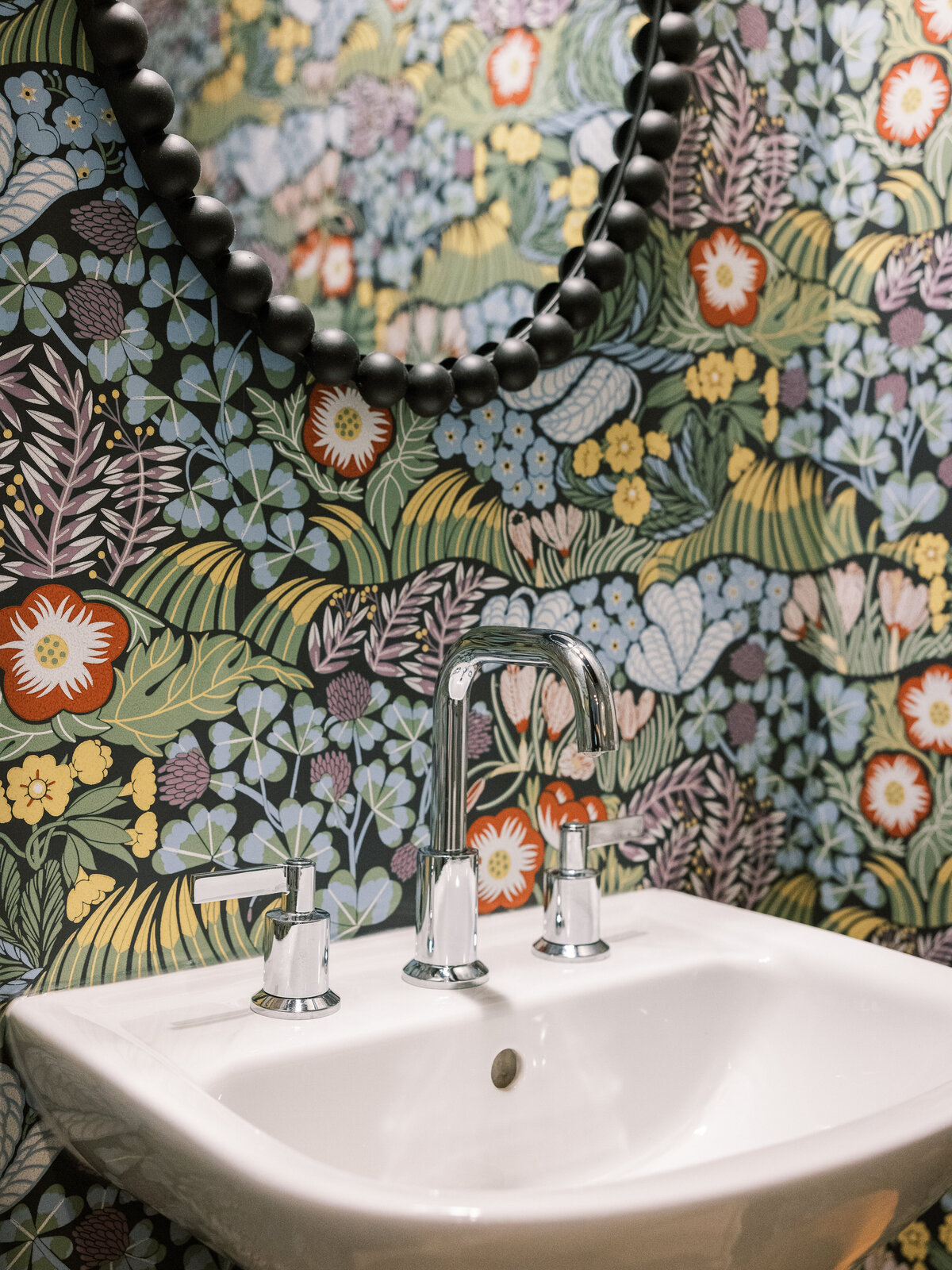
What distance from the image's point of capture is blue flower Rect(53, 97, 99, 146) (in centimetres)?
69

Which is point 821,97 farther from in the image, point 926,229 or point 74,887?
point 74,887

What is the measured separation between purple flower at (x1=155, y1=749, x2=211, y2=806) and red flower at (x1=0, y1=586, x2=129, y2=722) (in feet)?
0.21

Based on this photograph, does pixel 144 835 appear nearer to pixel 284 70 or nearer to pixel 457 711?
pixel 457 711

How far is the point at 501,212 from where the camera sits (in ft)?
2.93

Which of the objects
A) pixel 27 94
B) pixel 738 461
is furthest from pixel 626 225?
pixel 27 94

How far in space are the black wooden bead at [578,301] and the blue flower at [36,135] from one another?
15.2 inches

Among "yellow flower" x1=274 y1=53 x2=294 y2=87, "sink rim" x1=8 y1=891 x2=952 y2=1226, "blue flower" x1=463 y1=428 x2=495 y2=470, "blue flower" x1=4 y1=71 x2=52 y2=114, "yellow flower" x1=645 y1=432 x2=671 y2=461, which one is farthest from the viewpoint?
"yellow flower" x1=645 y1=432 x2=671 y2=461

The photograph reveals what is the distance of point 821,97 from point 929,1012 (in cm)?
84

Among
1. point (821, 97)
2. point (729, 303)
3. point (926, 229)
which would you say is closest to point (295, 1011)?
point (729, 303)

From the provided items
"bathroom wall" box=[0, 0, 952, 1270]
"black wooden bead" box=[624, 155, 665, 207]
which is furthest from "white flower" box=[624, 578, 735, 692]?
"black wooden bead" box=[624, 155, 665, 207]

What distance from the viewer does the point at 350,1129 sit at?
674 mm

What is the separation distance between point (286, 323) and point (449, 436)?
0.53 ft

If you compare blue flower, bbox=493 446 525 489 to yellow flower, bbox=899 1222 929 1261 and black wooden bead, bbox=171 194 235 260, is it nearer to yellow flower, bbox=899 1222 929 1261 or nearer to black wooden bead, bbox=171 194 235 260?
black wooden bead, bbox=171 194 235 260

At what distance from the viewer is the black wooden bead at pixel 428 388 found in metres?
0.83
